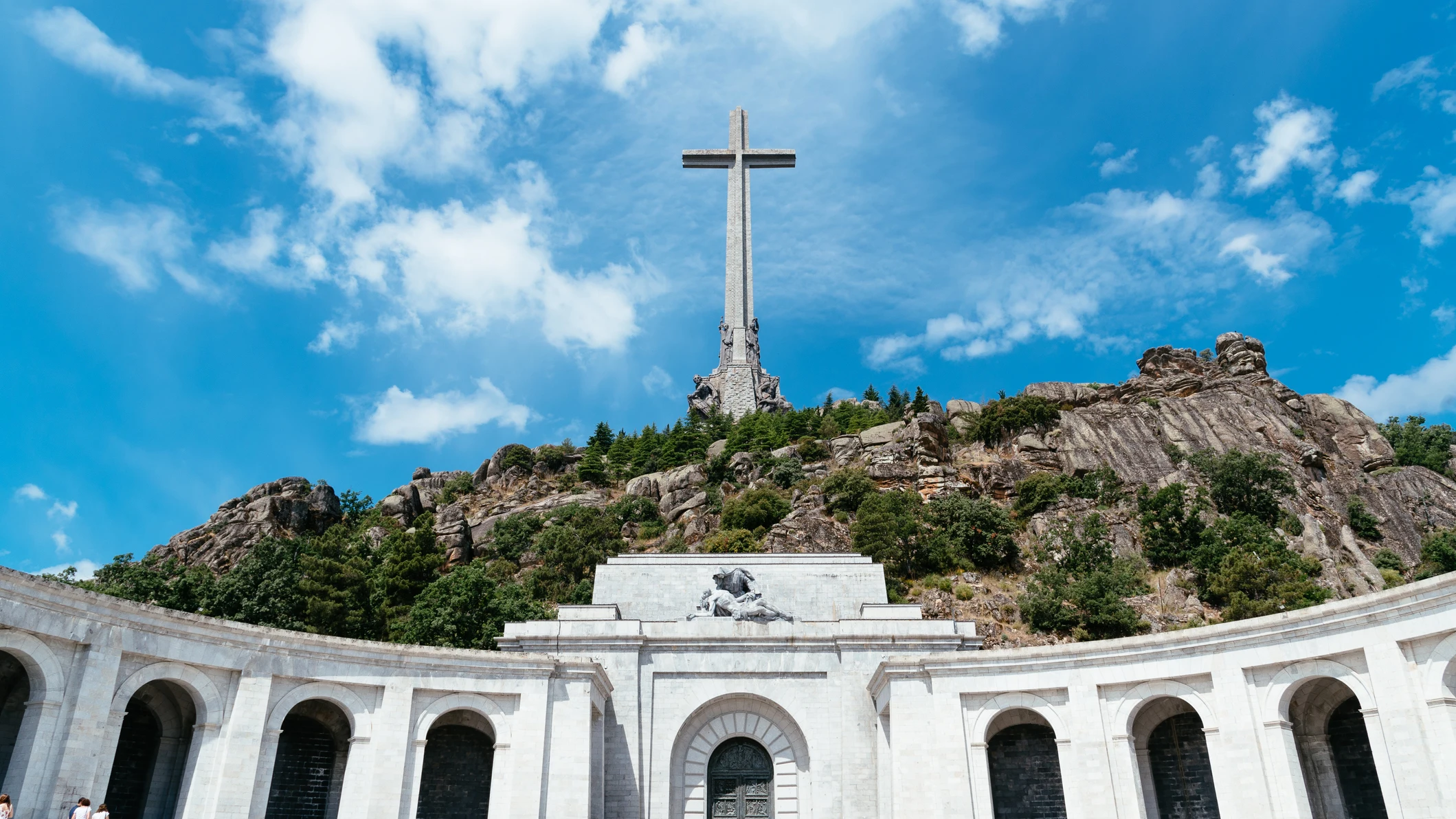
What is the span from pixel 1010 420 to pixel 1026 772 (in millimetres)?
57874

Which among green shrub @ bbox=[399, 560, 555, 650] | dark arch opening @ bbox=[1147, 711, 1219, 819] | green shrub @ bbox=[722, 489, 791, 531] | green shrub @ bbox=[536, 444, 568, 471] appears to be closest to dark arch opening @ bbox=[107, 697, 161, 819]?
green shrub @ bbox=[399, 560, 555, 650]

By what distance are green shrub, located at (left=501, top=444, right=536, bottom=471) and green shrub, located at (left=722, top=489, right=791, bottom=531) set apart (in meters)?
28.9

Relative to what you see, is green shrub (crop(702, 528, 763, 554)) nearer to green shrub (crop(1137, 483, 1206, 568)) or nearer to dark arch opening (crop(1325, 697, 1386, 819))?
green shrub (crop(1137, 483, 1206, 568))

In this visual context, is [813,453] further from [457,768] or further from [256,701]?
[256,701]

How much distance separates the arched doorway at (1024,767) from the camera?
2670 cm

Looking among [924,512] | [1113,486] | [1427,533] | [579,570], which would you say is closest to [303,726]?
[579,570]

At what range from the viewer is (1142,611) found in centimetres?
5344

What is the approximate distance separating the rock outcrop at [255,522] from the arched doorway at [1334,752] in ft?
209

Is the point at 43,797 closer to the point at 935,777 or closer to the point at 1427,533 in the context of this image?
the point at 935,777

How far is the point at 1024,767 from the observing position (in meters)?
27.1

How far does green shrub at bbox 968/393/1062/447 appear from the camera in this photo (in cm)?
8162

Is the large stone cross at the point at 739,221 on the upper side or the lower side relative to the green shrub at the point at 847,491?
upper

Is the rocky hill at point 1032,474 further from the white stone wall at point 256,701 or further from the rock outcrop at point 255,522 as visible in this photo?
the white stone wall at point 256,701

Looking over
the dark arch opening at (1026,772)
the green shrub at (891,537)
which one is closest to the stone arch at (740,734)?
the dark arch opening at (1026,772)
